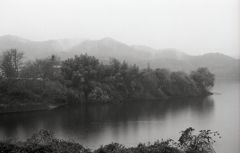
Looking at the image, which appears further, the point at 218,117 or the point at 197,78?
the point at 197,78

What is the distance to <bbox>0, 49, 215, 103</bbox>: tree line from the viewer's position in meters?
32.5

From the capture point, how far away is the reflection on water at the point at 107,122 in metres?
19.6

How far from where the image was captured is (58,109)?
31.3m

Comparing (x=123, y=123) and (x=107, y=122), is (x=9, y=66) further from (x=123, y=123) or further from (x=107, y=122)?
(x=123, y=123)

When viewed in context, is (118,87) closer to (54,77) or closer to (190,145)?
(54,77)

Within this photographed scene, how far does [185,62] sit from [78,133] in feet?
321

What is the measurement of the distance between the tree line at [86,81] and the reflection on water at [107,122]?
10.2 ft

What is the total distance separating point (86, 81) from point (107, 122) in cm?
1481

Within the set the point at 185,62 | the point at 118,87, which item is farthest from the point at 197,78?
the point at 185,62

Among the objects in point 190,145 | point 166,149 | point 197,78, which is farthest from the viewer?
point 197,78

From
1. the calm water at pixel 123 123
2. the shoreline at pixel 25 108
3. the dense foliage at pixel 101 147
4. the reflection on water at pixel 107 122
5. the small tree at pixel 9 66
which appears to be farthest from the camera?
the small tree at pixel 9 66

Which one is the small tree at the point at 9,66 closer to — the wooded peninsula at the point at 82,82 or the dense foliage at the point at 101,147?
the wooded peninsula at the point at 82,82

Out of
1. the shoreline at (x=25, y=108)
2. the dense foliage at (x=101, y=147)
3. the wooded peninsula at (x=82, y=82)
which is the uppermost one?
the wooded peninsula at (x=82, y=82)

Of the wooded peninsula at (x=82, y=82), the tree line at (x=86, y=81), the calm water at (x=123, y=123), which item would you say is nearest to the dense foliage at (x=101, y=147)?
the calm water at (x=123, y=123)
